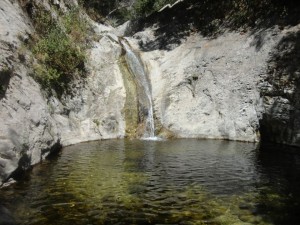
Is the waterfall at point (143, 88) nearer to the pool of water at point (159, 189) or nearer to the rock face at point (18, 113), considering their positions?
the pool of water at point (159, 189)

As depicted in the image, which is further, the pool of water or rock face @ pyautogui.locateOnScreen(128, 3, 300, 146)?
rock face @ pyautogui.locateOnScreen(128, 3, 300, 146)

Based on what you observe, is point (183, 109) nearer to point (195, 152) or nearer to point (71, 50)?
point (195, 152)

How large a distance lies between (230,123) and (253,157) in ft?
20.0

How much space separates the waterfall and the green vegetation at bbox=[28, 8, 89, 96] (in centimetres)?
415

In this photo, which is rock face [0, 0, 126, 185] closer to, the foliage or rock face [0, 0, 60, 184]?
rock face [0, 0, 60, 184]

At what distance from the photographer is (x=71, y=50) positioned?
23.2m

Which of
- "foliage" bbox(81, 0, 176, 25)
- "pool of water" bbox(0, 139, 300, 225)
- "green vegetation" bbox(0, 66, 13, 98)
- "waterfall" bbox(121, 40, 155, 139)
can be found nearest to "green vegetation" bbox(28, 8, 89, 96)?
"green vegetation" bbox(0, 66, 13, 98)

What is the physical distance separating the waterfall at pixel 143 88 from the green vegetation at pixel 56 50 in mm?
4155

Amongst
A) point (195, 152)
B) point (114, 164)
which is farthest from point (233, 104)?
point (114, 164)

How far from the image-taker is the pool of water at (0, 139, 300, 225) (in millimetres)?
9461

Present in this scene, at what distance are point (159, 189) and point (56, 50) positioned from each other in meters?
13.3

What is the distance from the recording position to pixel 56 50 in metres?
21.5

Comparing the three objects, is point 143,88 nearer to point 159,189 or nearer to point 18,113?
point 18,113

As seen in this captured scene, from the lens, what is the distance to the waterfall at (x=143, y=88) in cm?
2442
